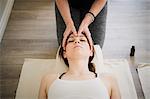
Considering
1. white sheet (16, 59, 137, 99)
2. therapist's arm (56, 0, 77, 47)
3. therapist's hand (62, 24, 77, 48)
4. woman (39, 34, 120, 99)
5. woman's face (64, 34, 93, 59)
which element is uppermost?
therapist's arm (56, 0, 77, 47)

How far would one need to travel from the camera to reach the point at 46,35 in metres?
2.63

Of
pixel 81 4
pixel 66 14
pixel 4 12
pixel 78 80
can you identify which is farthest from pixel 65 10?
pixel 4 12

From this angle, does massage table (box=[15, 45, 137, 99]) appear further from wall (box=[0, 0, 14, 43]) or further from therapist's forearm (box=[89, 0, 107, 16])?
wall (box=[0, 0, 14, 43])

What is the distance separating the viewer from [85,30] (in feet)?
6.46

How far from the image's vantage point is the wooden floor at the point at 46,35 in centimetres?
227

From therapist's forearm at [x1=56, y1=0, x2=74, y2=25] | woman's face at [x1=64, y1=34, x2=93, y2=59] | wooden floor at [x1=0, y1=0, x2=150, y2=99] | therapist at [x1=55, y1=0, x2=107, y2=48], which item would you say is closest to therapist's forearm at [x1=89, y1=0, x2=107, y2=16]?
therapist at [x1=55, y1=0, x2=107, y2=48]

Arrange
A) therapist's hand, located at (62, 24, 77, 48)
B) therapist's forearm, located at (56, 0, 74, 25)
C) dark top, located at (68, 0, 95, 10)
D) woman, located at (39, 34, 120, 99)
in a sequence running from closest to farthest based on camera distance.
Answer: woman, located at (39, 34, 120, 99) < therapist's hand, located at (62, 24, 77, 48) < therapist's forearm, located at (56, 0, 74, 25) < dark top, located at (68, 0, 95, 10)

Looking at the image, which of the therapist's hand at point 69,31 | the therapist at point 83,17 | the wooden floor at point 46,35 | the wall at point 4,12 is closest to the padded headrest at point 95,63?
the therapist's hand at point 69,31

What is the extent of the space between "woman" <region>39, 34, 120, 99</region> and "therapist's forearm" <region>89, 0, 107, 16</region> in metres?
0.26

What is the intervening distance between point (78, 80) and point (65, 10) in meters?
0.58

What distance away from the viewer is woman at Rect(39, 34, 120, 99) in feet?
5.35

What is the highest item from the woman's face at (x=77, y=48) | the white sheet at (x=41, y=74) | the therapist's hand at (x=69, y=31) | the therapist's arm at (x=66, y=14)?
the therapist's arm at (x=66, y=14)

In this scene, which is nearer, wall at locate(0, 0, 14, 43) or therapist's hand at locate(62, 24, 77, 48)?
therapist's hand at locate(62, 24, 77, 48)

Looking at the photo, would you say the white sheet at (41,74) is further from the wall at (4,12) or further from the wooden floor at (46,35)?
the wall at (4,12)
